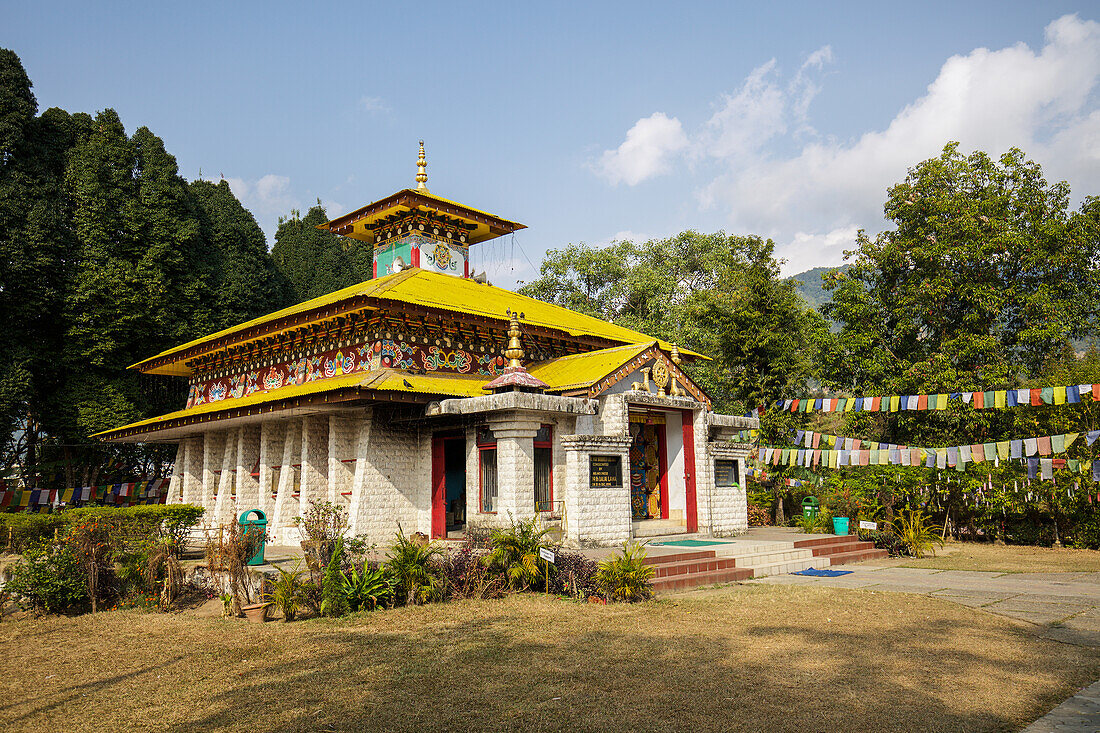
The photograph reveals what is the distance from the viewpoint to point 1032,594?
36.2 ft

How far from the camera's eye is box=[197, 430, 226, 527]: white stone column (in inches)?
813

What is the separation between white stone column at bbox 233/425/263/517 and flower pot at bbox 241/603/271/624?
1029 centimetres

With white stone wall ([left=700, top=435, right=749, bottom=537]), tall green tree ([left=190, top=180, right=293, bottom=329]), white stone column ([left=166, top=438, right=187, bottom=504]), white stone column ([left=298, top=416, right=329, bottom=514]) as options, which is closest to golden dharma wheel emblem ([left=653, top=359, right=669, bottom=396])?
white stone wall ([left=700, top=435, right=749, bottom=537])

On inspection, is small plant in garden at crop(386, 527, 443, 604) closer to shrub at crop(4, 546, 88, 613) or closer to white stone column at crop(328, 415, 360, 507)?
shrub at crop(4, 546, 88, 613)

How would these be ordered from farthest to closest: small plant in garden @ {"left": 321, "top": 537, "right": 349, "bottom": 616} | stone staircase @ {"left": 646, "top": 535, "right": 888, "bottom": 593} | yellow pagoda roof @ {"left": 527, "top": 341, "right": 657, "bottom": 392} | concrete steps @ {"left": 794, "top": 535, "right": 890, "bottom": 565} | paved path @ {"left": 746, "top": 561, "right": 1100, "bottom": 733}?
yellow pagoda roof @ {"left": 527, "top": 341, "right": 657, "bottom": 392}
concrete steps @ {"left": 794, "top": 535, "right": 890, "bottom": 565}
stone staircase @ {"left": 646, "top": 535, "right": 888, "bottom": 593}
small plant in garden @ {"left": 321, "top": 537, "right": 349, "bottom": 616}
paved path @ {"left": 746, "top": 561, "right": 1100, "bottom": 733}

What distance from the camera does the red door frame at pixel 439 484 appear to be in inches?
633

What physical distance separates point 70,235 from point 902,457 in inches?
1086

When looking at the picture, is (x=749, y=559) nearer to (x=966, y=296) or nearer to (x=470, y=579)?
(x=470, y=579)

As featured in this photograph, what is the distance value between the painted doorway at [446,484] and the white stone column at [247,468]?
539 centimetres

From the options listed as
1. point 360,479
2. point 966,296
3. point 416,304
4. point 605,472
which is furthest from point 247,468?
point 966,296

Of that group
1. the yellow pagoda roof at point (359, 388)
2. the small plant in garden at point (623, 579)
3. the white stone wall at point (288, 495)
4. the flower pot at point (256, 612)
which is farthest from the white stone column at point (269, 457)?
the small plant in garden at point (623, 579)

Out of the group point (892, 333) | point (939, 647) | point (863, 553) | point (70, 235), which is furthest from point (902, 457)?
point (70, 235)

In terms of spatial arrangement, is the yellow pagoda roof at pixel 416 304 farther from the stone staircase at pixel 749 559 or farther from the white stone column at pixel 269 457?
the stone staircase at pixel 749 559

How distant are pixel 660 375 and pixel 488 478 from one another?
14.7 feet
